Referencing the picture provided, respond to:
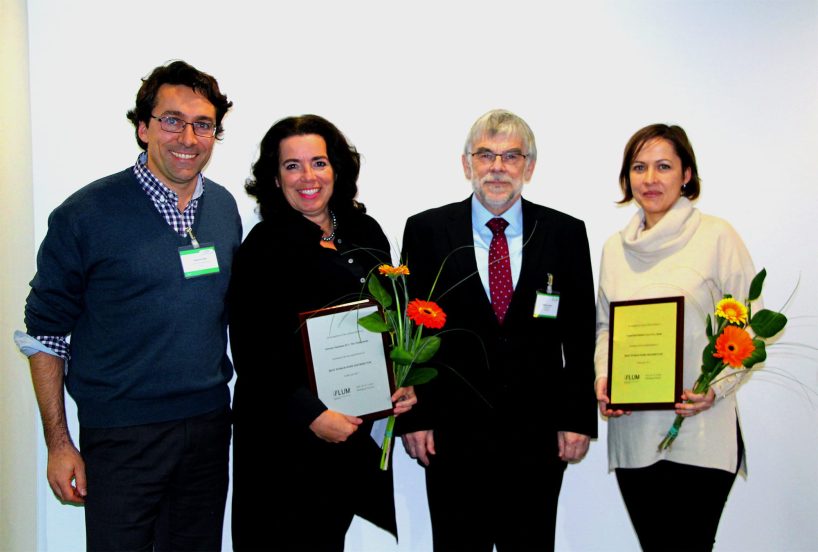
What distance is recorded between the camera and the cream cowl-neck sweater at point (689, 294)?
8.00 ft

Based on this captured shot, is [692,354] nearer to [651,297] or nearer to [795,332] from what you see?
[651,297]

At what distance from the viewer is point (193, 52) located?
3154 millimetres

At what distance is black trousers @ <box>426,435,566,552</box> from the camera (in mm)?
2447

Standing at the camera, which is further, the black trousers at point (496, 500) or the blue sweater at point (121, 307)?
the black trousers at point (496, 500)

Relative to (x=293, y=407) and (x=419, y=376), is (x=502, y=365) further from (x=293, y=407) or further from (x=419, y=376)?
(x=293, y=407)

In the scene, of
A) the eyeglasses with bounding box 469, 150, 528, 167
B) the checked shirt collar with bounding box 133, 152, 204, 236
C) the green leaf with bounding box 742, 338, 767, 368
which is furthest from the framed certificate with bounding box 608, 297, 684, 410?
the checked shirt collar with bounding box 133, 152, 204, 236

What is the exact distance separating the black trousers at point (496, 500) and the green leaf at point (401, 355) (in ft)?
1.46

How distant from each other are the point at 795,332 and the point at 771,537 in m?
1.10

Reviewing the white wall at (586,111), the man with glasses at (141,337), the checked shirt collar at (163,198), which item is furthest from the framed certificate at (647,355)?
the checked shirt collar at (163,198)

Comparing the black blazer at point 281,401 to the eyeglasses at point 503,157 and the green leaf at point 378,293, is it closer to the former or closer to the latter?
the green leaf at point 378,293

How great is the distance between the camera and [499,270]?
253 centimetres

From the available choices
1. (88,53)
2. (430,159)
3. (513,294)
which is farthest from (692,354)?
(88,53)

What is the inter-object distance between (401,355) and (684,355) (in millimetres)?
1113

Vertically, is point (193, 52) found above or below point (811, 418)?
above
